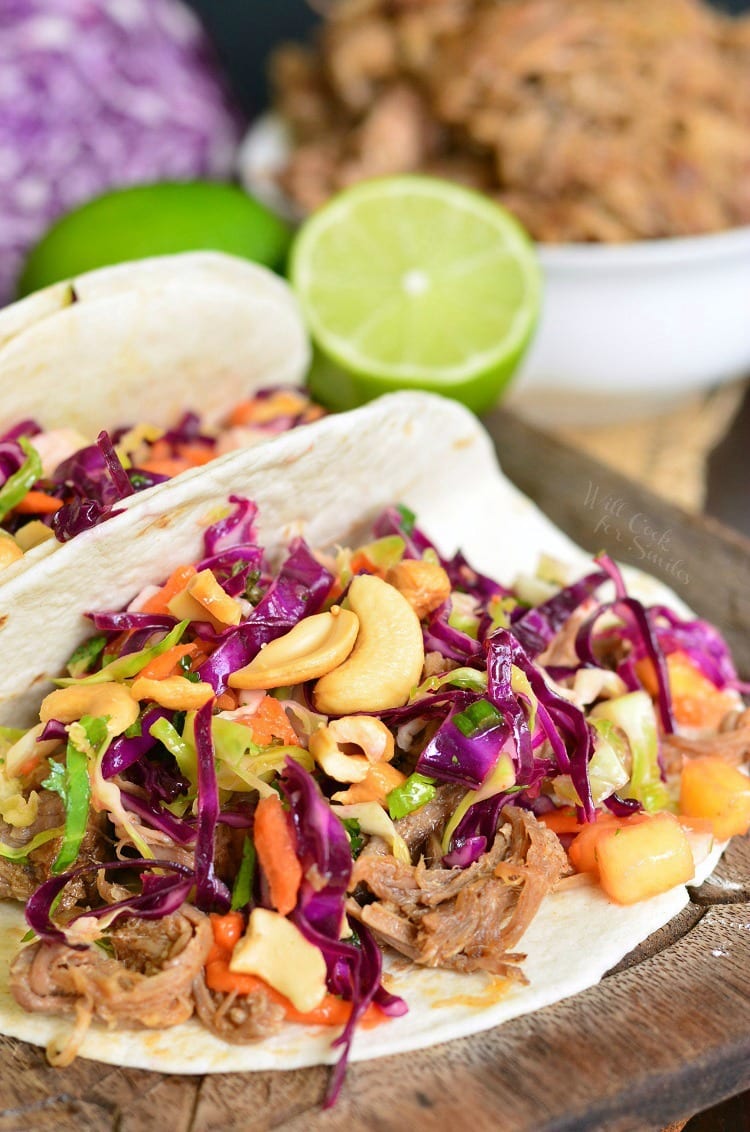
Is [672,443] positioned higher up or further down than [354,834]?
further down

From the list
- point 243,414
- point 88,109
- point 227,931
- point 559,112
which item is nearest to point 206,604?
point 227,931

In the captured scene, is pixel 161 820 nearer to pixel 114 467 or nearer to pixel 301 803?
pixel 301 803

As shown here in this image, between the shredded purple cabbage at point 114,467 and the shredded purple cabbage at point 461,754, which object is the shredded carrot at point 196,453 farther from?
the shredded purple cabbage at point 461,754

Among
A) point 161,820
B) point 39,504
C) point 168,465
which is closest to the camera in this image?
point 161,820

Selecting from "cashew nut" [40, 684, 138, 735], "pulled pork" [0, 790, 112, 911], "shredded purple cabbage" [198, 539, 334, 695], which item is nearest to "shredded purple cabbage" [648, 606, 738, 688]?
"shredded purple cabbage" [198, 539, 334, 695]

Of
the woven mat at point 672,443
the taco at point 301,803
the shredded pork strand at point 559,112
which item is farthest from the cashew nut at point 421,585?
the shredded pork strand at point 559,112

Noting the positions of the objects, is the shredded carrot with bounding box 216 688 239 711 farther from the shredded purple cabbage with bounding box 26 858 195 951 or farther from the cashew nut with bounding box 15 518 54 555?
the cashew nut with bounding box 15 518 54 555

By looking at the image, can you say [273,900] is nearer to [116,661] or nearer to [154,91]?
[116,661]
